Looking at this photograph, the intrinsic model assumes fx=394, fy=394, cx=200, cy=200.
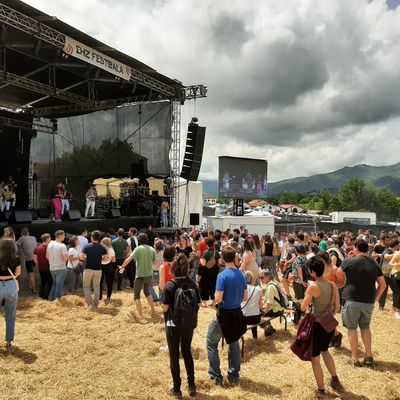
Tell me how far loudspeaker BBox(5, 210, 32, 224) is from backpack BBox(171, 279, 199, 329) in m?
10.1

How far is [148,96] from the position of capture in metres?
18.4

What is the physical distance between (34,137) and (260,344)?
1796cm

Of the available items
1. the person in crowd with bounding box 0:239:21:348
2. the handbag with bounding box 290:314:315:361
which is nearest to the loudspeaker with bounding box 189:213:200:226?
the person in crowd with bounding box 0:239:21:348

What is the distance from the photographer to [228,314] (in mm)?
4270

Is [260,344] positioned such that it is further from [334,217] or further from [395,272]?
[334,217]

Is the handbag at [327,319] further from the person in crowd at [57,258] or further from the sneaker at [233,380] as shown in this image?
the person in crowd at [57,258]

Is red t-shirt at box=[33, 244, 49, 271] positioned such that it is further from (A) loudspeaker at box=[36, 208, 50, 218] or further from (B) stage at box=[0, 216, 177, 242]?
(A) loudspeaker at box=[36, 208, 50, 218]

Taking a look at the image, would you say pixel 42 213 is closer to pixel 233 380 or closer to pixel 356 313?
pixel 233 380

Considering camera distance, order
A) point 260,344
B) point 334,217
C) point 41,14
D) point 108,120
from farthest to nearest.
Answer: point 334,217 < point 108,120 < point 41,14 < point 260,344

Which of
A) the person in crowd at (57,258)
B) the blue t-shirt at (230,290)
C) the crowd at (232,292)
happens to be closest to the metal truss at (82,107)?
the person in crowd at (57,258)

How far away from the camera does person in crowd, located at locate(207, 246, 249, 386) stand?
4.25m

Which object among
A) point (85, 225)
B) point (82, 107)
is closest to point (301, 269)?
point (85, 225)

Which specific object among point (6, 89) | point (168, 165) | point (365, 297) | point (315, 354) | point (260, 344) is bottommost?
point (260, 344)

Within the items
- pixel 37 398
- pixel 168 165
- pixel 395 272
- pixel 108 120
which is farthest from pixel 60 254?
pixel 108 120
